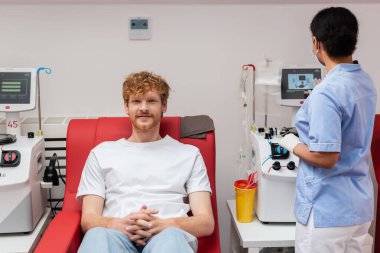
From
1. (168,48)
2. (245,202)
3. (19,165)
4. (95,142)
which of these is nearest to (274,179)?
(245,202)

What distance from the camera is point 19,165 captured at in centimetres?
187

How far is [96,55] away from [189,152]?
33.4 inches

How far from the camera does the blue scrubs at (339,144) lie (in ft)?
4.79

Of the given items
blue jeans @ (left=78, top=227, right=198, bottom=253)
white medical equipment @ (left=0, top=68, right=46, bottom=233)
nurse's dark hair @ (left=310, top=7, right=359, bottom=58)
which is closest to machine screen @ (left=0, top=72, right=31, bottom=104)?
white medical equipment @ (left=0, top=68, right=46, bottom=233)

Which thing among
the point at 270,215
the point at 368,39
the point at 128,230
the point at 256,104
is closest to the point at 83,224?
the point at 128,230

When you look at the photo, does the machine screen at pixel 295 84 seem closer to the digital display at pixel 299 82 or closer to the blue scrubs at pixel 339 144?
the digital display at pixel 299 82

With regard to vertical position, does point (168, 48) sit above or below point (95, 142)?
above

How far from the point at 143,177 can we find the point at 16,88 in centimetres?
75

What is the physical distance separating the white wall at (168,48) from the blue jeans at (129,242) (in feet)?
3.15

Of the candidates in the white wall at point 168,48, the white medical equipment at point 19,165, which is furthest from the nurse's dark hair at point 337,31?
the white medical equipment at point 19,165

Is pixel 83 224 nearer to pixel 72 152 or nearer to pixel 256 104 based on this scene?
pixel 72 152

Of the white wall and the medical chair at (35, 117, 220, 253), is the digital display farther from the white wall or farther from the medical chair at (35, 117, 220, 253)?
the medical chair at (35, 117, 220, 253)

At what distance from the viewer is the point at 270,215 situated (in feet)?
6.41

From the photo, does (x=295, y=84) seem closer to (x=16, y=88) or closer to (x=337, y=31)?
(x=337, y=31)
